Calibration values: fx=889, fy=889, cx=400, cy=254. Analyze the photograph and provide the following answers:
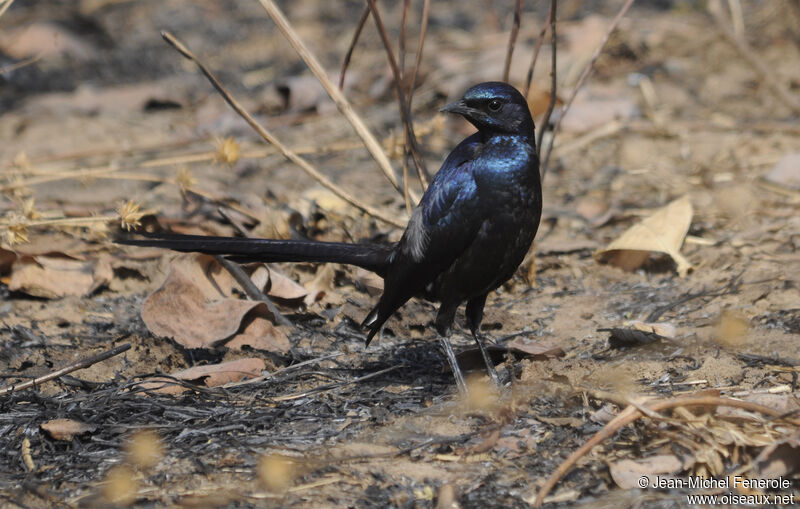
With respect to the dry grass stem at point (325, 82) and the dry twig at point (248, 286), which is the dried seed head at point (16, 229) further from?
the dry grass stem at point (325, 82)

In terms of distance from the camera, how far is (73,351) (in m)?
3.82

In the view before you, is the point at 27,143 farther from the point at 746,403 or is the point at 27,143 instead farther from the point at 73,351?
the point at 746,403

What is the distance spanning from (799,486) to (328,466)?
4.63 feet

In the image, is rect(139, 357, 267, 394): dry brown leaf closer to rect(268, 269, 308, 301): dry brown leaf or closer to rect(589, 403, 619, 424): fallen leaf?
rect(268, 269, 308, 301): dry brown leaf

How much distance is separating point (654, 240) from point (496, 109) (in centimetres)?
153

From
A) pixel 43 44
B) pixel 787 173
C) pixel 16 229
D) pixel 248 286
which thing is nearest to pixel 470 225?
pixel 248 286

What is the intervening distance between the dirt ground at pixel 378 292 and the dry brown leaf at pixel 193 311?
0.01 m

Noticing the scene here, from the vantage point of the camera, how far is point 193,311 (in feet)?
12.9

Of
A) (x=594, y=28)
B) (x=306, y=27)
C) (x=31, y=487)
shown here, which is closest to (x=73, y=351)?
(x=31, y=487)

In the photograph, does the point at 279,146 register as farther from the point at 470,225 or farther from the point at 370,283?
the point at 470,225

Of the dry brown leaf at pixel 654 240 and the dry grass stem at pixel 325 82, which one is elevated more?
the dry grass stem at pixel 325 82

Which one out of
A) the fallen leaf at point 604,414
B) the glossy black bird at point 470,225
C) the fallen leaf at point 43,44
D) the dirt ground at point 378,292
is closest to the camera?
the dirt ground at point 378,292

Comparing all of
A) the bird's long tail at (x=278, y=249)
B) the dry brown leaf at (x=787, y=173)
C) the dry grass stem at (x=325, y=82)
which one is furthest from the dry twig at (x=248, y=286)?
the dry brown leaf at (x=787, y=173)

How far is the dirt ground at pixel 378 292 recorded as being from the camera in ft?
9.14
